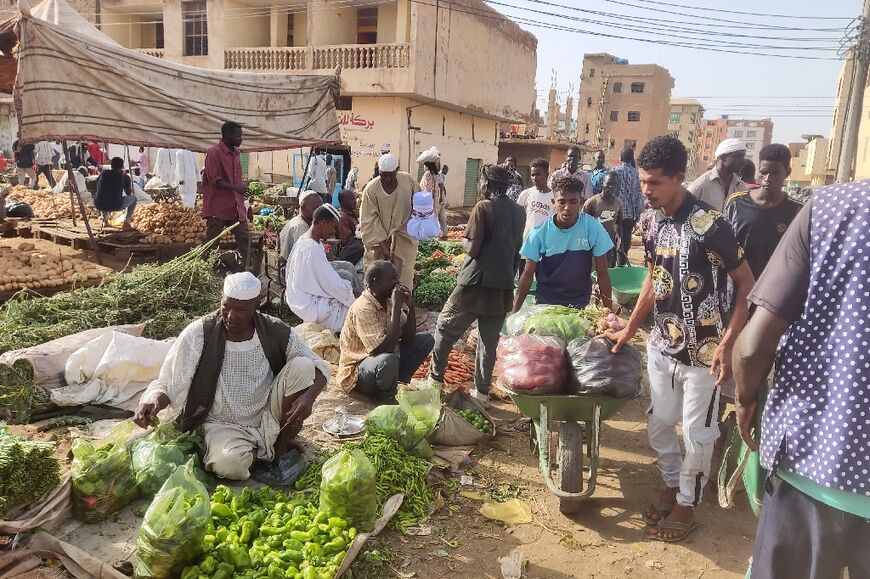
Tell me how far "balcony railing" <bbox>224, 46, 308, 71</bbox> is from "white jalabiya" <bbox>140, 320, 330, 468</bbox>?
63.3 feet

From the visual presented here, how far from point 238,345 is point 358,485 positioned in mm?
1106

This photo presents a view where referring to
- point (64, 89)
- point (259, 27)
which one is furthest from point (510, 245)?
point (259, 27)

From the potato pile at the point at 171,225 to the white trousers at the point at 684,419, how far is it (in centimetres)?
726

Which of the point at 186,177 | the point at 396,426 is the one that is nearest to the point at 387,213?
the point at 396,426

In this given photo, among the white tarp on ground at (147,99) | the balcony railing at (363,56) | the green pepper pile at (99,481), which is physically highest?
the balcony railing at (363,56)

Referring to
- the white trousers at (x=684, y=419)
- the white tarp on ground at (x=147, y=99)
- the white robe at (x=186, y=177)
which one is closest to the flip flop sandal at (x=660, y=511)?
the white trousers at (x=684, y=419)

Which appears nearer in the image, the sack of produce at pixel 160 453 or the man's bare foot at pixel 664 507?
the sack of produce at pixel 160 453

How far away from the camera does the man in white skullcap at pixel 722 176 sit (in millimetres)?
5973

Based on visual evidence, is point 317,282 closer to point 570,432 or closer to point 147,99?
point 570,432

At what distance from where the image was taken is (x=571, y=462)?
364 centimetres

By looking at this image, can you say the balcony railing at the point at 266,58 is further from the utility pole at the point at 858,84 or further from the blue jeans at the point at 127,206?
the utility pole at the point at 858,84

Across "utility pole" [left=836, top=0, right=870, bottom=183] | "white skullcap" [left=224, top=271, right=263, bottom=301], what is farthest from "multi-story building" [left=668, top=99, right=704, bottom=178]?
"white skullcap" [left=224, top=271, right=263, bottom=301]

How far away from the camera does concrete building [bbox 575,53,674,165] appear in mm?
51188

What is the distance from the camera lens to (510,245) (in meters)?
4.95
